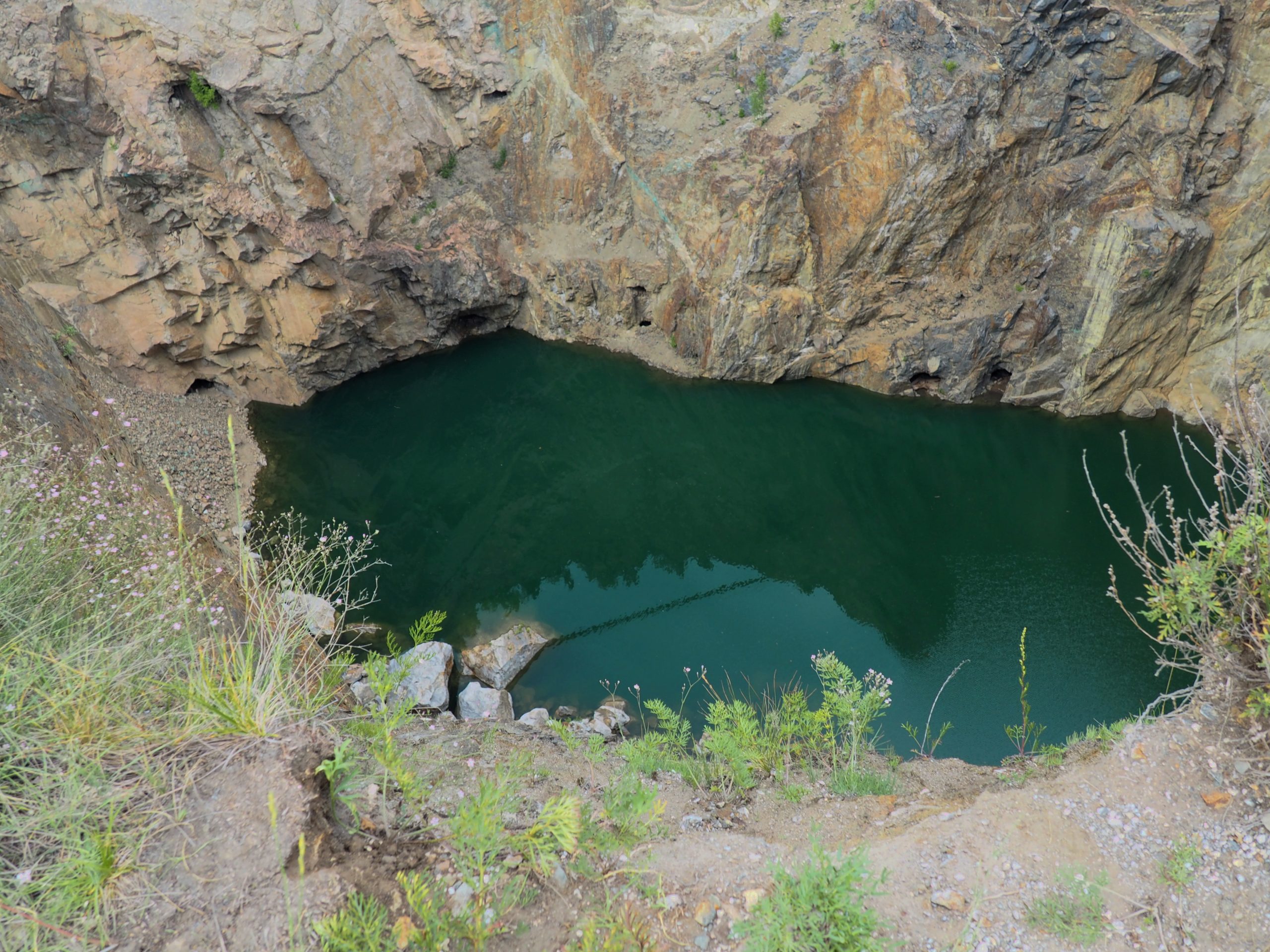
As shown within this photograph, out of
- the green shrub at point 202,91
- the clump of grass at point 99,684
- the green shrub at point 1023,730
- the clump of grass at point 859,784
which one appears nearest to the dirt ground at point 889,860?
the clump of grass at point 99,684

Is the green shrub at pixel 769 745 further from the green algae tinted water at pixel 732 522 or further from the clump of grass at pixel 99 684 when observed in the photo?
the clump of grass at pixel 99 684

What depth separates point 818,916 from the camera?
2.58m

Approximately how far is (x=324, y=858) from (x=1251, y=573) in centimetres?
406

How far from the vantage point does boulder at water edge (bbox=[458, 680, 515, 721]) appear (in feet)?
27.2

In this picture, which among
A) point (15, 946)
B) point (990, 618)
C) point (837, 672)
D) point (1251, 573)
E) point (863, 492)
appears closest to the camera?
point (15, 946)

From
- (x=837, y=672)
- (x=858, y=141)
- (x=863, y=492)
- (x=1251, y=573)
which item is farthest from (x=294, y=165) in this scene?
(x=1251, y=573)

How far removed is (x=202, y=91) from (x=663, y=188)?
889cm

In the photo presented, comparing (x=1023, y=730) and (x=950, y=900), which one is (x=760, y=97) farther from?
(x=950, y=900)

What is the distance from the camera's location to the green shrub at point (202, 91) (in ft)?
41.9

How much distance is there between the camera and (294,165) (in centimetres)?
1390

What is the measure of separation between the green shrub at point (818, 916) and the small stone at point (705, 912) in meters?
0.23

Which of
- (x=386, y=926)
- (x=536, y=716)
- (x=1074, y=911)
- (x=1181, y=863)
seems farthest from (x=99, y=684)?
(x=536, y=716)

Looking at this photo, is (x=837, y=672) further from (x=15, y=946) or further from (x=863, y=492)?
(x=863, y=492)

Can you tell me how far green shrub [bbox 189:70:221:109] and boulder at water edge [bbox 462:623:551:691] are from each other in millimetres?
10909
